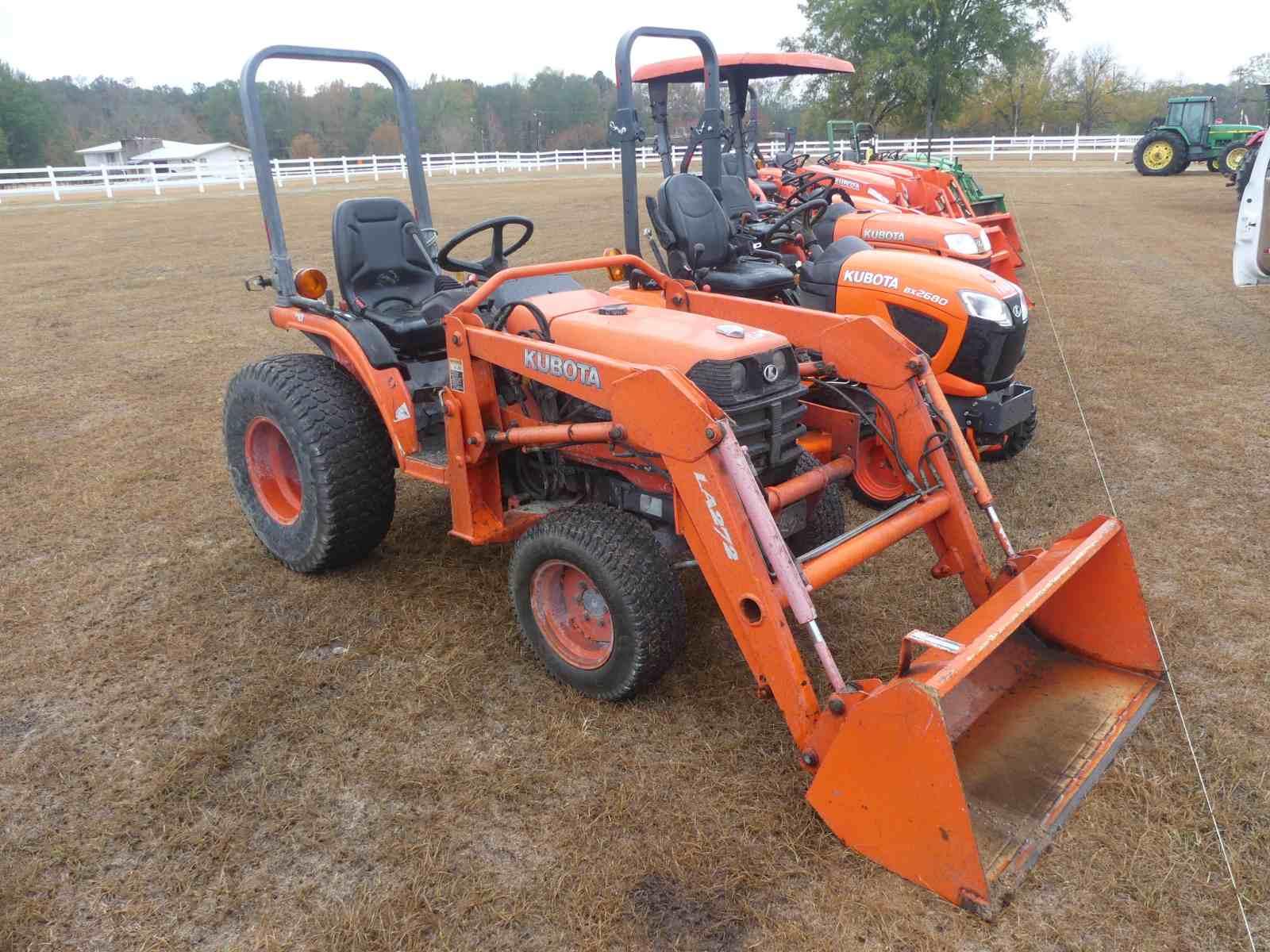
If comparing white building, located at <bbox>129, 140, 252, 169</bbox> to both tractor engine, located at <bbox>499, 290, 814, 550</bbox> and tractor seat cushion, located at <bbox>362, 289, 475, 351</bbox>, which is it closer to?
tractor seat cushion, located at <bbox>362, 289, 475, 351</bbox>

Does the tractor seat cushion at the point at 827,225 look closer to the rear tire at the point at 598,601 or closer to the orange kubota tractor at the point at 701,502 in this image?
the orange kubota tractor at the point at 701,502

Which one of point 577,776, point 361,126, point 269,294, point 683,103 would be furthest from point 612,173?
point 577,776

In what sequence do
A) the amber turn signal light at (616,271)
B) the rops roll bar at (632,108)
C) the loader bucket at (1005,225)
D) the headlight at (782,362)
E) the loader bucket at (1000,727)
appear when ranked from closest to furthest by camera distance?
the loader bucket at (1000,727) < the headlight at (782,362) < the amber turn signal light at (616,271) < the rops roll bar at (632,108) < the loader bucket at (1005,225)

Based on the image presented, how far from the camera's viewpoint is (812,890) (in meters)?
2.13

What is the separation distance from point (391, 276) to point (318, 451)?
101cm

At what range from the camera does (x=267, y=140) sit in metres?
3.75

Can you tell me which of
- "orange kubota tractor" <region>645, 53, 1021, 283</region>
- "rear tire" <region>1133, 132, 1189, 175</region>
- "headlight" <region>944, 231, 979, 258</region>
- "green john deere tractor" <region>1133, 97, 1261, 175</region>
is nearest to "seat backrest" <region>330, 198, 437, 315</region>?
"orange kubota tractor" <region>645, 53, 1021, 283</region>

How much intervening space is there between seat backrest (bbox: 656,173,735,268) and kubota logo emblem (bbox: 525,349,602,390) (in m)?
2.69

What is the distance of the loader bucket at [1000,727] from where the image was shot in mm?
2020

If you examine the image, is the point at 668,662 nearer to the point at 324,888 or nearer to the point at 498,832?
the point at 498,832

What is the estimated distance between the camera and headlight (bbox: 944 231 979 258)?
6.52m

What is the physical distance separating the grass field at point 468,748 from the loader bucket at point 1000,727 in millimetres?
83

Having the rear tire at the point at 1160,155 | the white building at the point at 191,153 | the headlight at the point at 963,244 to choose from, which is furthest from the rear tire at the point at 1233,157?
the white building at the point at 191,153

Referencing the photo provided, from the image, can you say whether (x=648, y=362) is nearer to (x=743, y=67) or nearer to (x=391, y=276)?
(x=391, y=276)
